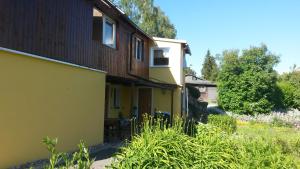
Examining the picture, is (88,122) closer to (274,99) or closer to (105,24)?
(105,24)

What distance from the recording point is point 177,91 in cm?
2189

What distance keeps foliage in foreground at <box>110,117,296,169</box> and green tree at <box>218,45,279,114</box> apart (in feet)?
76.1

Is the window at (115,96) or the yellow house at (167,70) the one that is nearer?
the window at (115,96)

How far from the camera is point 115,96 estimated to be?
60.5ft

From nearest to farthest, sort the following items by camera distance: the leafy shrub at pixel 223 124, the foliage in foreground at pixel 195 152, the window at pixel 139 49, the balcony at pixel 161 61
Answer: the foliage in foreground at pixel 195 152 → the leafy shrub at pixel 223 124 → the window at pixel 139 49 → the balcony at pixel 161 61

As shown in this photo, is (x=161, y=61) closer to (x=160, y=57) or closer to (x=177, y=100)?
(x=160, y=57)


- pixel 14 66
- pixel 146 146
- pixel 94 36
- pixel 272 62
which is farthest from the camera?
pixel 272 62

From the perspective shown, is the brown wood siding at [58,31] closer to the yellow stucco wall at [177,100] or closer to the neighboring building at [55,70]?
the neighboring building at [55,70]

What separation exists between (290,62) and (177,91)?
44.4m

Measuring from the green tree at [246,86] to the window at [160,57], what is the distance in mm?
10813

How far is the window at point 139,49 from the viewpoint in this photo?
19.5m

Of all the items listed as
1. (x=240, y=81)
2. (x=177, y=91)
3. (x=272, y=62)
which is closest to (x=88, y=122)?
(x=177, y=91)

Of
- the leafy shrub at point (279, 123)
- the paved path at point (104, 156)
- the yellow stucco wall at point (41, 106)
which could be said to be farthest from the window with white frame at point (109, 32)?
the leafy shrub at point (279, 123)

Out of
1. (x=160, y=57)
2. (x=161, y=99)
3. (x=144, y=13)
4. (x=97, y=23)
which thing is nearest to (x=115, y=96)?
(x=161, y=99)
